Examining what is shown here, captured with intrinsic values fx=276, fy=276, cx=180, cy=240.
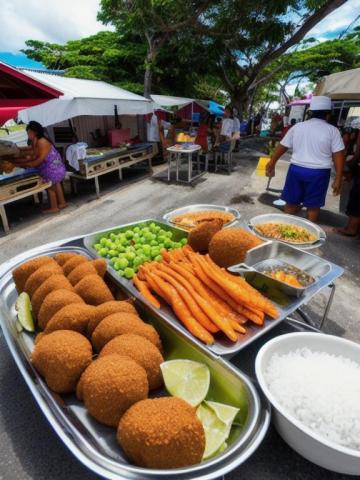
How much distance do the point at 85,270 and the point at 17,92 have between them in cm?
433

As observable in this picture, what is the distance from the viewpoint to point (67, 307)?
186cm

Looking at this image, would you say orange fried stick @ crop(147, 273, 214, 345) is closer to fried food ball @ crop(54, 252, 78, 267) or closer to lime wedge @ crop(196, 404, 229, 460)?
lime wedge @ crop(196, 404, 229, 460)

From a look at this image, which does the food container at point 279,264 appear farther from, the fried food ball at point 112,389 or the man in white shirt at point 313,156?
→ the man in white shirt at point 313,156

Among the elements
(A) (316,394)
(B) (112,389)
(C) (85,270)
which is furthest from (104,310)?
(A) (316,394)

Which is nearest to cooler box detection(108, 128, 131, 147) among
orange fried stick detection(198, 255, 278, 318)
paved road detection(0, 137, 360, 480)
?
paved road detection(0, 137, 360, 480)

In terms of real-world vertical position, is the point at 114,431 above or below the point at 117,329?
below

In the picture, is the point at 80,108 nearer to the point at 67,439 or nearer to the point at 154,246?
the point at 154,246

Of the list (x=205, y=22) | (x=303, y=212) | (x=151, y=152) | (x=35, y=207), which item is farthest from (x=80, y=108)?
(x=205, y=22)

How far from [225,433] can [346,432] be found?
578 mm

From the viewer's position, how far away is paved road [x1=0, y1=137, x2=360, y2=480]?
162cm

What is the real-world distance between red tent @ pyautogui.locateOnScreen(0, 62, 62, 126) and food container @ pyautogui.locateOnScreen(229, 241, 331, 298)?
4402 millimetres

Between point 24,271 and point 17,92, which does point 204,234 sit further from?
point 17,92

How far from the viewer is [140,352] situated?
5.15ft

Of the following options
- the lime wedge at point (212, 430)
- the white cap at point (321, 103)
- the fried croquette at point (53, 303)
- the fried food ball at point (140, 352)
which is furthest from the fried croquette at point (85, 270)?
the white cap at point (321, 103)
